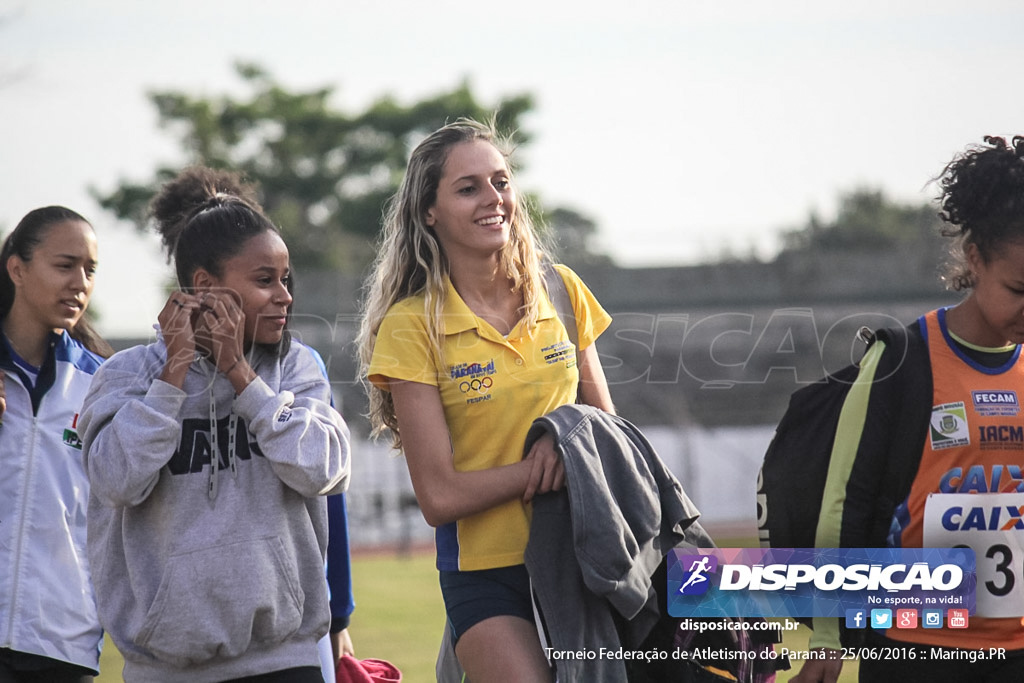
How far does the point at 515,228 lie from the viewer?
3.37 m

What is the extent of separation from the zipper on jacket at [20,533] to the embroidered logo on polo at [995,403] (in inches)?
109

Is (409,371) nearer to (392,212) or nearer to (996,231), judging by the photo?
(392,212)

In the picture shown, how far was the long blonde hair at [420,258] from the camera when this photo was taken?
3270 millimetres

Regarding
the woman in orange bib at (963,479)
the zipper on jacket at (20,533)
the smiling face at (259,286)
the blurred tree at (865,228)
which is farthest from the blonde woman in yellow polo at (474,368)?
the blurred tree at (865,228)

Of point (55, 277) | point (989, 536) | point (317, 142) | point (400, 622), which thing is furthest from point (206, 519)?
point (317, 142)

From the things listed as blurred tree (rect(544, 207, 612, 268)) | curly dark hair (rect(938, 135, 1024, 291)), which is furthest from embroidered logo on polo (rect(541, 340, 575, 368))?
blurred tree (rect(544, 207, 612, 268))

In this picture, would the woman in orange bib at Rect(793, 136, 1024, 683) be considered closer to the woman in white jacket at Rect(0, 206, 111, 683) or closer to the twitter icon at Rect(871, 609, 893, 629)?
the twitter icon at Rect(871, 609, 893, 629)

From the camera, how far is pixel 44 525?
352 cm

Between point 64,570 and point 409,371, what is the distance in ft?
4.45

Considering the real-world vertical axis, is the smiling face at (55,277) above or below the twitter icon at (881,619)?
above

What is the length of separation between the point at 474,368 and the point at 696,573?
2.60 feet

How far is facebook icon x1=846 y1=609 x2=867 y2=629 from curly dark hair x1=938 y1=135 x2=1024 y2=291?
0.97 metres

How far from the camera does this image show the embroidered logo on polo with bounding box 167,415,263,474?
3.03 meters

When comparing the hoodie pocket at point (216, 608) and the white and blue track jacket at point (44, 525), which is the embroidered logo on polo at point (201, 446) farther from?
the white and blue track jacket at point (44, 525)
